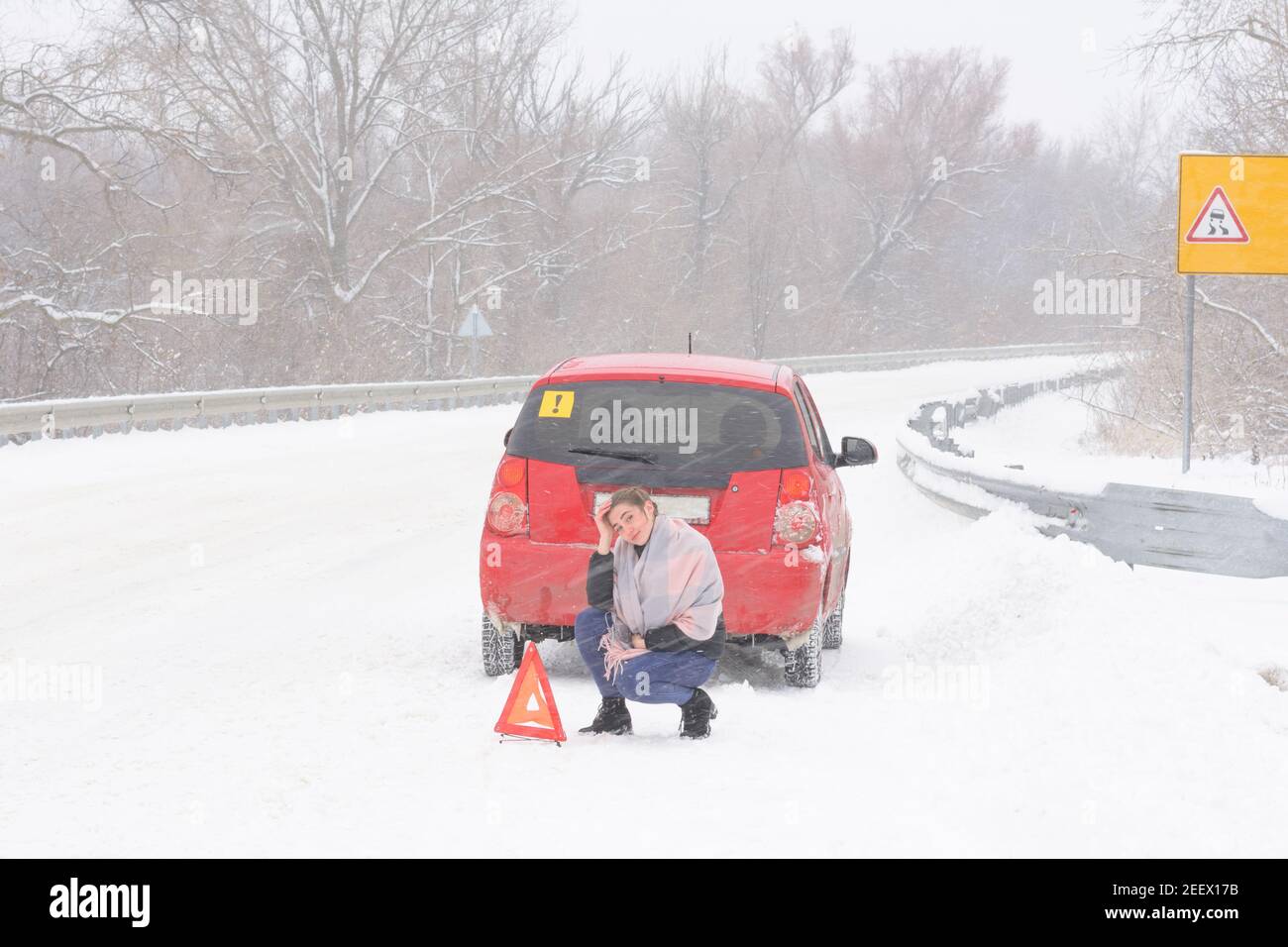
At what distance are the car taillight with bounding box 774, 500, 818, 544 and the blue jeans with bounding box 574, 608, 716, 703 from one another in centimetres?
117

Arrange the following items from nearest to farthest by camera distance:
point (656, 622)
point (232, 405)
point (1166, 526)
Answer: point (656, 622) < point (1166, 526) < point (232, 405)

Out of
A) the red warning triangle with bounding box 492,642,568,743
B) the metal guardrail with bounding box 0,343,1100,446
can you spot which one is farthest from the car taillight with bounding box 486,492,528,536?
the metal guardrail with bounding box 0,343,1100,446

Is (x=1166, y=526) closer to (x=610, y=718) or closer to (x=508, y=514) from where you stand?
(x=508, y=514)

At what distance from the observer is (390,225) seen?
41031 millimetres

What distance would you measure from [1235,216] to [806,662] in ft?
25.1

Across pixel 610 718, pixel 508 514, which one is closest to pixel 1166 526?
pixel 508 514

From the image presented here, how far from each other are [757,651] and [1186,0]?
13333 mm

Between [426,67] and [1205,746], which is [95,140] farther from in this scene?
[1205,746]

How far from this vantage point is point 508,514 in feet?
24.1

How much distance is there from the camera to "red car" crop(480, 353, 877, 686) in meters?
7.21

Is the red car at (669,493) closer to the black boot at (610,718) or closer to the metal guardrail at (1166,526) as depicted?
the black boot at (610,718)

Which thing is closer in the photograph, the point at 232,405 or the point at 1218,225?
the point at 1218,225

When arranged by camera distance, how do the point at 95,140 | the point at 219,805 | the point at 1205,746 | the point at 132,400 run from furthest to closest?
the point at 95,140
the point at 132,400
the point at 1205,746
the point at 219,805

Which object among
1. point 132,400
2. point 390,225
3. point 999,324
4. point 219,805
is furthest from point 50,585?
point 999,324
